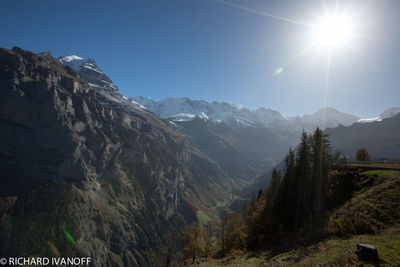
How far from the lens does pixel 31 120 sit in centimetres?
19612

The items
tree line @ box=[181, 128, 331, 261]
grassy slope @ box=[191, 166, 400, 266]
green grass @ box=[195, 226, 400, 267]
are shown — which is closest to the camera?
green grass @ box=[195, 226, 400, 267]

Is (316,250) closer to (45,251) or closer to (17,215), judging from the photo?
(45,251)

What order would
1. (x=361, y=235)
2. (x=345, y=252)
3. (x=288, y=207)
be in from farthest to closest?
1. (x=288, y=207)
2. (x=361, y=235)
3. (x=345, y=252)

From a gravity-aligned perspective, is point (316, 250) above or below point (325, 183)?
below

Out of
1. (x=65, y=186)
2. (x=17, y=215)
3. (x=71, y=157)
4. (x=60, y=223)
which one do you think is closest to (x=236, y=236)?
(x=60, y=223)

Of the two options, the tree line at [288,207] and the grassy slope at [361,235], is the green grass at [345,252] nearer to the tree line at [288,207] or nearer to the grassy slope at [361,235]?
the grassy slope at [361,235]

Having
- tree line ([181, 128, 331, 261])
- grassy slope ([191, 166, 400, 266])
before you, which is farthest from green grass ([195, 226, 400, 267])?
tree line ([181, 128, 331, 261])

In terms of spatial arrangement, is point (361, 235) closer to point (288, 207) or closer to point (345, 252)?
point (345, 252)

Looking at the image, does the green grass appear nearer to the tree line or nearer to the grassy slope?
the grassy slope

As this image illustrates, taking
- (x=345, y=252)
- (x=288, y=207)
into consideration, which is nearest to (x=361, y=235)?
(x=345, y=252)

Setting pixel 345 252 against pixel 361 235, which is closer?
pixel 345 252

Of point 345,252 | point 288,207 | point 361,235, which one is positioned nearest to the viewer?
point 345,252

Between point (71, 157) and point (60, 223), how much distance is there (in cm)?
7438

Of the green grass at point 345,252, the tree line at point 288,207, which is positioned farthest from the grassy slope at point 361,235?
the tree line at point 288,207
